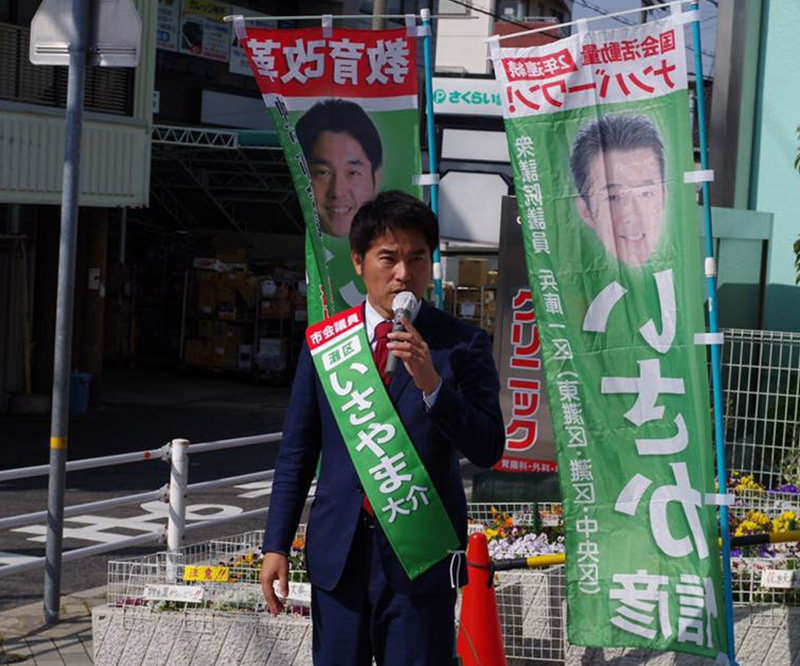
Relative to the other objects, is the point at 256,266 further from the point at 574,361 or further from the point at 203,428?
the point at 574,361

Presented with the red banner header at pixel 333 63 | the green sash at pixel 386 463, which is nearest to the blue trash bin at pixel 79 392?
the red banner header at pixel 333 63

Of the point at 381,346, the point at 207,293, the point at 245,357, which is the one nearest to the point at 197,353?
the point at 245,357

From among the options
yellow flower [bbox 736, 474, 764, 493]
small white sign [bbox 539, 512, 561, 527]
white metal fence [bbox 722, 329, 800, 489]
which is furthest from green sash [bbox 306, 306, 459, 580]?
white metal fence [bbox 722, 329, 800, 489]

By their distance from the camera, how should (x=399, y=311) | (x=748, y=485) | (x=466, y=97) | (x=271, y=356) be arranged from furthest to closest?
(x=271, y=356)
(x=466, y=97)
(x=748, y=485)
(x=399, y=311)

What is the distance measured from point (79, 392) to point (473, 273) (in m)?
10.4

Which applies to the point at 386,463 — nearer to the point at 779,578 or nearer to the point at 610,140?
the point at 610,140

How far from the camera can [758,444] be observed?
8.30 metres

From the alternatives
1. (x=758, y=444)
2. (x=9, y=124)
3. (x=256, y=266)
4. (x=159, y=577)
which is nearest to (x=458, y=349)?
(x=159, y=577)

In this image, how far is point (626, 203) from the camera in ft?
17.9

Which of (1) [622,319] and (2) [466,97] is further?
(2) [466,97]

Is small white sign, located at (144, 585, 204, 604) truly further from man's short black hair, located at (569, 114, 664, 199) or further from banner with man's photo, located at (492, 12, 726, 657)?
man's short black hair, located at (569, 114, 664, 199)

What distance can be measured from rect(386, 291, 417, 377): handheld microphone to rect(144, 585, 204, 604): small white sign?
261cm

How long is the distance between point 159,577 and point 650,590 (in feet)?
7.32

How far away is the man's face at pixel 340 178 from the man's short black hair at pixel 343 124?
4cm
